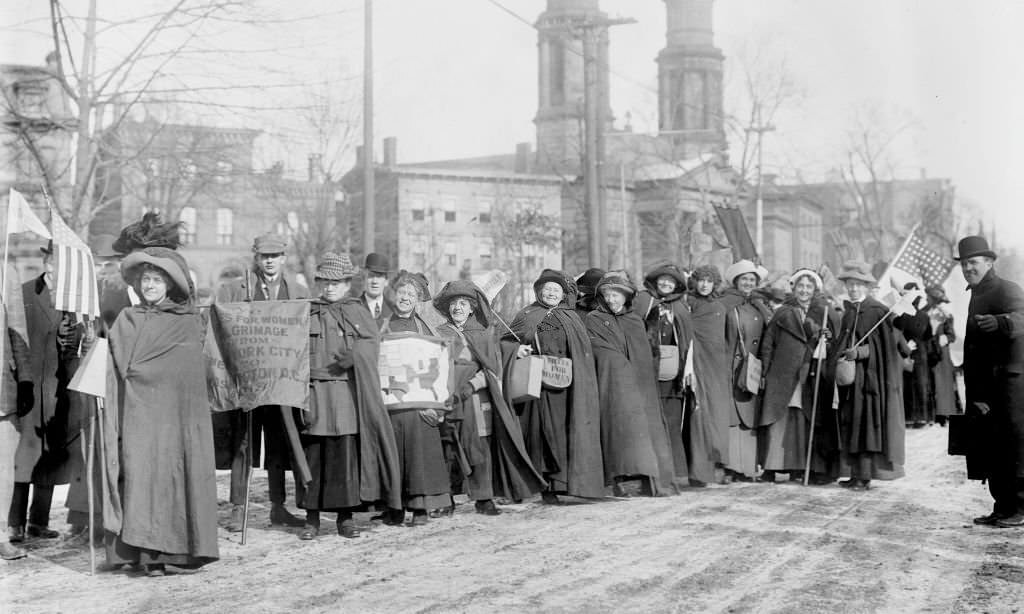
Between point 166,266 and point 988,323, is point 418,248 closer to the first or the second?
point 988,323

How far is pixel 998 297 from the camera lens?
375 inches

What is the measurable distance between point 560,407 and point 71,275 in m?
4.54

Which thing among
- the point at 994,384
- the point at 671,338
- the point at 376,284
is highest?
the point at 376,284

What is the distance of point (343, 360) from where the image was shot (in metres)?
9.16

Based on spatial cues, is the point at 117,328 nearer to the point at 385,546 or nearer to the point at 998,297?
the point at 385,546

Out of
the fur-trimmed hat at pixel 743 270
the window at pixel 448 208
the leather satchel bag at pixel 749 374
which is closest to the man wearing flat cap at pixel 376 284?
the leather satchel bag at pixel 749 374

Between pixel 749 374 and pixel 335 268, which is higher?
pixel 335 268

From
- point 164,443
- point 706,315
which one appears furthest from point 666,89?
point 164,443

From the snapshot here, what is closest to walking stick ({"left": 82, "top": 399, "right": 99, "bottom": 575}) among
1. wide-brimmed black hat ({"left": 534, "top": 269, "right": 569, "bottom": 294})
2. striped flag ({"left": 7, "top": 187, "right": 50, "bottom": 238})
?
striped flag ({"left": 7, "top": 187, "right": 50, "bottom": 238})

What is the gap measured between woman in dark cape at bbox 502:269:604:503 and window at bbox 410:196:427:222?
58269mm

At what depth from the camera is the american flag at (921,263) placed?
12422mm

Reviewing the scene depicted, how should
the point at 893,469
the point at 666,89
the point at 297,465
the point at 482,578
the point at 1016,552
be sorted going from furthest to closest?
the point at 666,89 < the point at 893,469 < the point at 297,465 < the point at 1016,552 < the point at 482,578

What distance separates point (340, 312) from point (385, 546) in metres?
1.81

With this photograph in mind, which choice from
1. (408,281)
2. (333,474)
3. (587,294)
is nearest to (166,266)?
(333,474)
